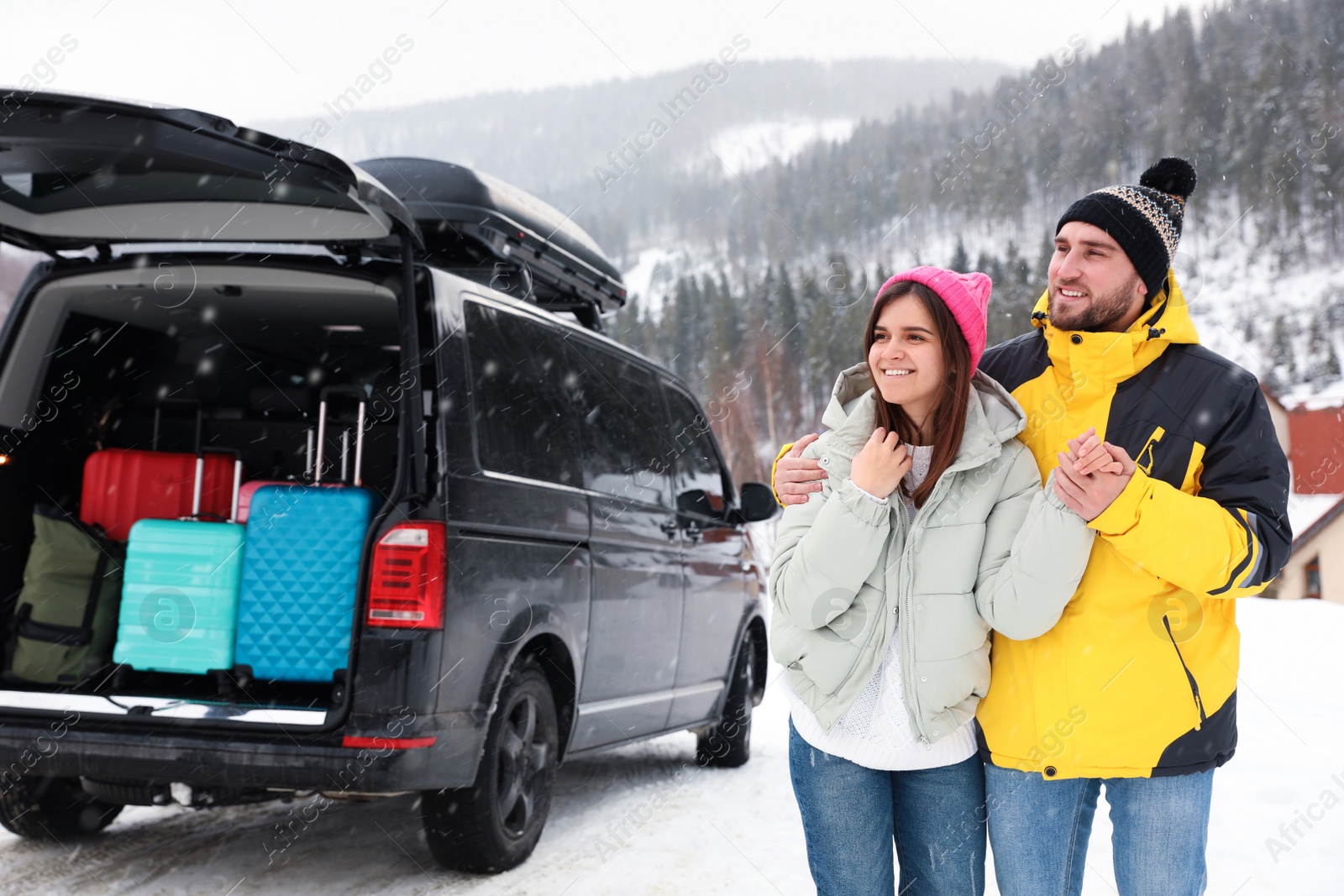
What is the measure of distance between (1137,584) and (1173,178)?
0.87m

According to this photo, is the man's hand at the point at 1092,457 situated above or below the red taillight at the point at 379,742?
above

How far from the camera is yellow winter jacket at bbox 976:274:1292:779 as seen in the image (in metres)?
1.83

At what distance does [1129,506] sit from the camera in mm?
1815

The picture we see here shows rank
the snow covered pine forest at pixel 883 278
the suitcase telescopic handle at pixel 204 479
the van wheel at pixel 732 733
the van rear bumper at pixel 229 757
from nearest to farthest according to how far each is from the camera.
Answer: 1. the van rear bumper at pixel 229 757
2. the snow covered pine forest at pixel 883 278
3. the suitcase telescopic handle at pixel 204 479
4. the van wheel at pixel 732 733

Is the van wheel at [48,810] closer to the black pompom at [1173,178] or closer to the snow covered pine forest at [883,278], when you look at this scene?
the snow covered pine forest at [883,278]

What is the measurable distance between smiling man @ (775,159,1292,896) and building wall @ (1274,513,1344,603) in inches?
1685

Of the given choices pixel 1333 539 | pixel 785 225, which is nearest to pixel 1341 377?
pixel 1333 539

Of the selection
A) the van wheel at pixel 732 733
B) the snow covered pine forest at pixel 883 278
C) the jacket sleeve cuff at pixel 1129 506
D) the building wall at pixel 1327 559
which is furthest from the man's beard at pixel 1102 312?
the building wall at pixel 1327 559

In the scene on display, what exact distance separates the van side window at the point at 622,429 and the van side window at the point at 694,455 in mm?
146

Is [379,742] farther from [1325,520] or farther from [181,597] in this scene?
[1325,520]

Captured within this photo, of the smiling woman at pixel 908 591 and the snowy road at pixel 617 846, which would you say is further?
the snowy road at pixel 617 846

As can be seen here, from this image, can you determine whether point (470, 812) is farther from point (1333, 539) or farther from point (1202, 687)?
point (1333, 539)

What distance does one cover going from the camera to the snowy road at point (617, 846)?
3.61m

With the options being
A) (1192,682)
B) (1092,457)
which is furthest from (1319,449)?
(1092,457)
